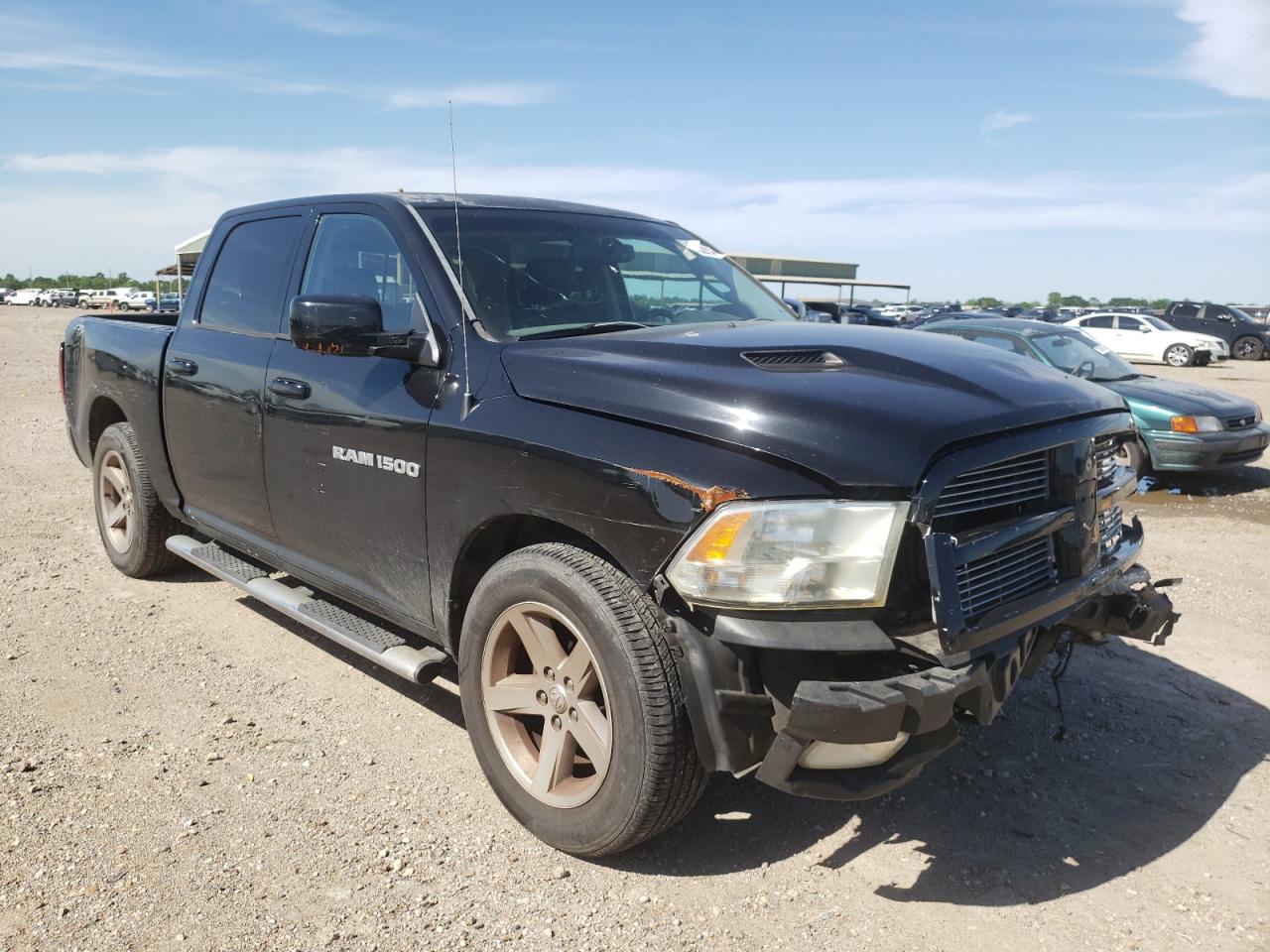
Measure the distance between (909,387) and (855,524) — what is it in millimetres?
548

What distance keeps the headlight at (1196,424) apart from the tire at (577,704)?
7.77m

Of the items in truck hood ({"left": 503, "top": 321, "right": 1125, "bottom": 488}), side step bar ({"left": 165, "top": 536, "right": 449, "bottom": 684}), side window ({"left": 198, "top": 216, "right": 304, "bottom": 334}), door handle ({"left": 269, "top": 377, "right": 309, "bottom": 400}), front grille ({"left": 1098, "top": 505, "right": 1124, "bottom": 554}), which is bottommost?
side step bar ({"left": 165, "top": 536, "right": 449, "bottom": 684})

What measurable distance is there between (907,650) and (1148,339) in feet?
90.4

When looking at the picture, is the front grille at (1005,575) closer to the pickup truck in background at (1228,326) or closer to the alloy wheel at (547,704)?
the alloy wheel at (547,704)

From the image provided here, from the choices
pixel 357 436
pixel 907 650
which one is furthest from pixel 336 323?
pixel 907 650

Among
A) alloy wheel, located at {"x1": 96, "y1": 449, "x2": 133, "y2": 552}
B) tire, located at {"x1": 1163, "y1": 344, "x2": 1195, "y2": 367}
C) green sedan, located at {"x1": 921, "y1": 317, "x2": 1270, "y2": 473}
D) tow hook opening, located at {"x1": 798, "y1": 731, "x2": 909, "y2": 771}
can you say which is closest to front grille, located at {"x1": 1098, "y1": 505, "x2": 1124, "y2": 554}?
tow hook opening, located at {"x1": 798, "y1": 731, "x2": 909, "y2": 771}

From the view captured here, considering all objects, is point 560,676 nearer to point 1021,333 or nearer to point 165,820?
point 165,820

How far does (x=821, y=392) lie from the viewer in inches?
102

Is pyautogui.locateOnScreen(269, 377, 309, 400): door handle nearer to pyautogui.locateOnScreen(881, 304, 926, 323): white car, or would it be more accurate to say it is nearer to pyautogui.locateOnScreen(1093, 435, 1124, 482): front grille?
pyautogui.locateOnScreen(1093, 435, 1124, 482): front grille

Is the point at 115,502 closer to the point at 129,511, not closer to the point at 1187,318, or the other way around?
the point at 129,511

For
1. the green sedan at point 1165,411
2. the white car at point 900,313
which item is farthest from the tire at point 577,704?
the white car at point 900,313

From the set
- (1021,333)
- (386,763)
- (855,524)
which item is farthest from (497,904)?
(1021,333)

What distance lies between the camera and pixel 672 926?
2619 millimetres

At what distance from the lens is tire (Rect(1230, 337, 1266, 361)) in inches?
1120
